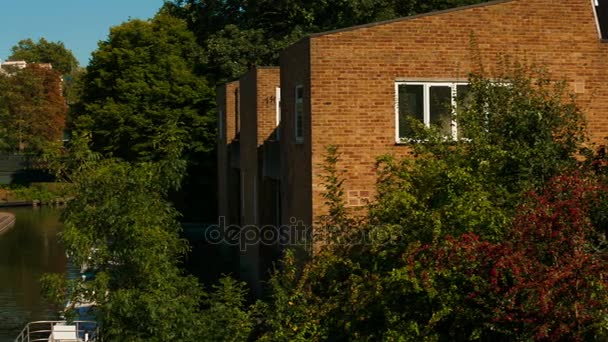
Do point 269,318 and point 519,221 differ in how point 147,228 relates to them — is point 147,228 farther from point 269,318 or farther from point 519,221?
point 519,221

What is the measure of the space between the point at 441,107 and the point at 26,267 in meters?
31.6

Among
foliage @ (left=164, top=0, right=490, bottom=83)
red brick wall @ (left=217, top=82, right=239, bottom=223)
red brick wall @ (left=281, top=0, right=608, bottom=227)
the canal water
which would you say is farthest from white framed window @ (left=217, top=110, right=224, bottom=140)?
red brick wall @ (left=281, top=0, right=608, bottom=227)

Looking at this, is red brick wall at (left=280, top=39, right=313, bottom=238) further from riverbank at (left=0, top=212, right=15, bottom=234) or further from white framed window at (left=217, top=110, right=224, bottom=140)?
riverbank at (left=0, top=212, right=15, bottom=234)

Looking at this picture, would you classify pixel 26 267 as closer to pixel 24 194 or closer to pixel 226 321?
pixel 226 321

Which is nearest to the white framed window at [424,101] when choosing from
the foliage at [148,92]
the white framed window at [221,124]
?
the white framed window at [221,124]

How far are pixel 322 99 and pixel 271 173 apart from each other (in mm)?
6245

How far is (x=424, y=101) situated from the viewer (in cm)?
1795

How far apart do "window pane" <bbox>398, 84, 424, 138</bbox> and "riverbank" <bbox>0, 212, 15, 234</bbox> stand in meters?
49.1

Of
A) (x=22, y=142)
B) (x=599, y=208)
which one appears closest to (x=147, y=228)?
(x=599, y=208)

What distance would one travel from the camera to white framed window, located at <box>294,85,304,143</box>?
1896cm

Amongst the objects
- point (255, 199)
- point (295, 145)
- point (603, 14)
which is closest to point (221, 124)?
point (255, 199)

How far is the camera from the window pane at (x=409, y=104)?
59.0 ft

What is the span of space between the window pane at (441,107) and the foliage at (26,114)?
3453 inches

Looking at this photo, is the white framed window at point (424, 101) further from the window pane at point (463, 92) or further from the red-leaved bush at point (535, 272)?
the red-leaved bush at point (535, 272)
